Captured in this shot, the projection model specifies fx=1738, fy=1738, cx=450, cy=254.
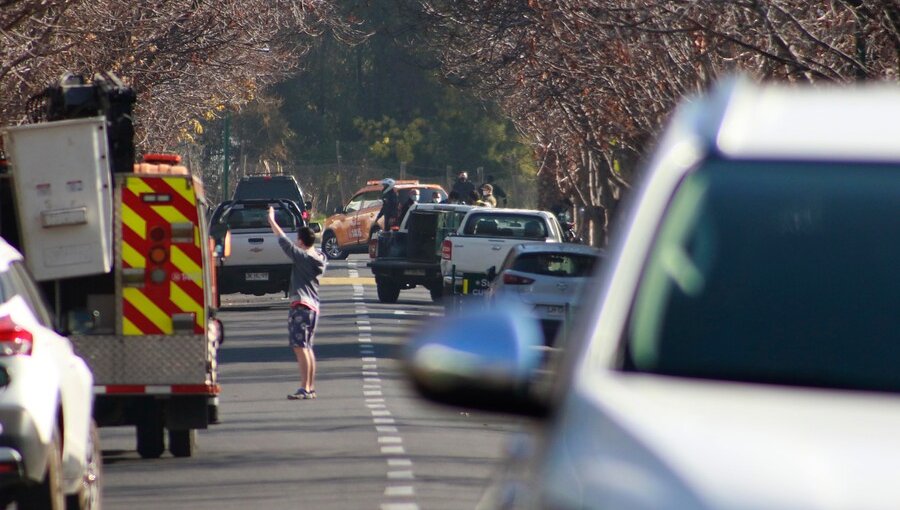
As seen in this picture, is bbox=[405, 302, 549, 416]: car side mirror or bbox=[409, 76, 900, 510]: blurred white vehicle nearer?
bbox=[409, 76, 900, 510]: blurred white vehicle

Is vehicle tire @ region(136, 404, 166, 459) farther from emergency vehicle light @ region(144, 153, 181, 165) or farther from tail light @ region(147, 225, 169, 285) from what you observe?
emergency vehicle light @ region(144, 153, 181, 165)

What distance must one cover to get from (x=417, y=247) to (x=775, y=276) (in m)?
28.5

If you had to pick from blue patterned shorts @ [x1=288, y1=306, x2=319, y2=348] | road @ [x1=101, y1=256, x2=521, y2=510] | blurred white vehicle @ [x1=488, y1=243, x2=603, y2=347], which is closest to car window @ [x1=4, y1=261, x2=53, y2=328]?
road @ [x1=101, y1=256, x2=521, y2=510]

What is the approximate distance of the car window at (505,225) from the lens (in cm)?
2883

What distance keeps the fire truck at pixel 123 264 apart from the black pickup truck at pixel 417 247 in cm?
1835

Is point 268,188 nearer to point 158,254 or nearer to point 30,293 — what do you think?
point 158,254

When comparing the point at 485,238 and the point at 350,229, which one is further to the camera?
the point at 350,229

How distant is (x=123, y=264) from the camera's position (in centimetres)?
1315

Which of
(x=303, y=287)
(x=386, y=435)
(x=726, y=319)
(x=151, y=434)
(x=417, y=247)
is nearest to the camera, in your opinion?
(x=726, y=319)

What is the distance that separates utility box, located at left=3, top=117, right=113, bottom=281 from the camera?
12656mm

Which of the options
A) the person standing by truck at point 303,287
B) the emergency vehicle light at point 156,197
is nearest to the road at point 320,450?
the person standing by truck at point 303,287

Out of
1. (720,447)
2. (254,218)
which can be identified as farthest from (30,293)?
(254,218)

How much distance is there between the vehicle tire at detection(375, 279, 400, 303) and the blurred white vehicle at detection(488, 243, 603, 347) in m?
10.8

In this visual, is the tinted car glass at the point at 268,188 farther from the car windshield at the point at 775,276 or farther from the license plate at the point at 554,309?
the car windshield at the point at 775,276
